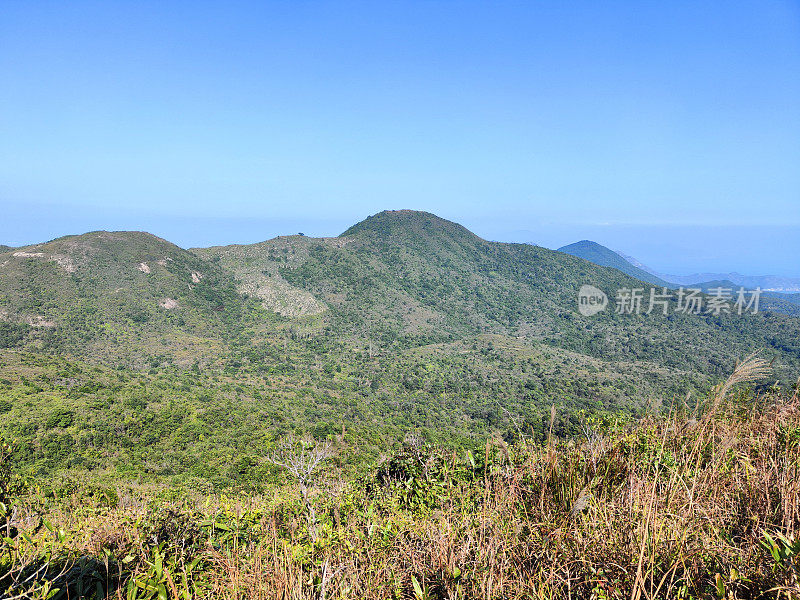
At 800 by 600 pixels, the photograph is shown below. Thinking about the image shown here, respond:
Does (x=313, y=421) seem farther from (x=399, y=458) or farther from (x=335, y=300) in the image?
(x=335, y=300)

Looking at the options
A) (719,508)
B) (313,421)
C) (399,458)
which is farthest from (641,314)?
(719,508)

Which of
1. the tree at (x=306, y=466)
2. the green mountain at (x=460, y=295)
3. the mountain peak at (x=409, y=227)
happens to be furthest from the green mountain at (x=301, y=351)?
the mountain peak at (x=409, y=227)

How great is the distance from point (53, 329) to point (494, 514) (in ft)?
201

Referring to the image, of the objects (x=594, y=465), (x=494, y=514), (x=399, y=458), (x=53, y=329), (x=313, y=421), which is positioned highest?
(x=594, y=465)

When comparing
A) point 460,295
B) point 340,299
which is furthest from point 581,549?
point 460,295

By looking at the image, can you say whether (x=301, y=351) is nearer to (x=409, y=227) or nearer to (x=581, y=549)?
(x=581, y=549)

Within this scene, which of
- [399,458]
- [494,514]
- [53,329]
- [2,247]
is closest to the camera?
[494,514]

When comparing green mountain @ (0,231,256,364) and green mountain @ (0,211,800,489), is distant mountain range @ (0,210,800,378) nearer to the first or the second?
green mountain @ (0,231,256,364)

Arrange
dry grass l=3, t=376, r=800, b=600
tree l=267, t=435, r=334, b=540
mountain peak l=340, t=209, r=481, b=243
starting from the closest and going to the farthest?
dry grass l=3, t=376, r=800, b=600, tree l=267, t=435, r=334, b=540, mountain peak l=340, t=209, r=481, b=243

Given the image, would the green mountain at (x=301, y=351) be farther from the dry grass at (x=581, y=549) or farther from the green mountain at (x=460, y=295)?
the dry grass at (x=581, y=549)

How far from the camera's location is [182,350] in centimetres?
5141

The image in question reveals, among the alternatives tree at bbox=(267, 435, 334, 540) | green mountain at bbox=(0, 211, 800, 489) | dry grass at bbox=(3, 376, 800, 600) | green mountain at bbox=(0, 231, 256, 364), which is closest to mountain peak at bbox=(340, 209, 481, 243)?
green mountain at bbox=(0, 211, 800, 489)

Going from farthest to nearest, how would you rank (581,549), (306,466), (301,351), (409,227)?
(409,227) → (301,351) → (306,466) → (581,549)

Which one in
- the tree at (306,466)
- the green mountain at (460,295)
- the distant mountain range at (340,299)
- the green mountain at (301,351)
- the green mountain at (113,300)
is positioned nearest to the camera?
the tree at (306,466)
